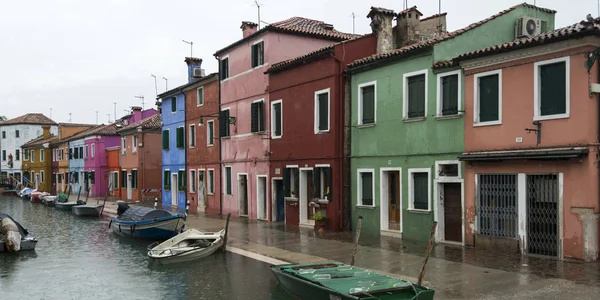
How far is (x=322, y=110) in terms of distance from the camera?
22.0 meters

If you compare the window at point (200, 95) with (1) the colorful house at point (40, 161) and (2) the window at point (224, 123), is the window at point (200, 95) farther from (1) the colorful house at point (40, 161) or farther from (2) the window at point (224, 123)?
(1) the colorful house at point (40, 161)

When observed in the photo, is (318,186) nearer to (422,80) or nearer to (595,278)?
(422,80)

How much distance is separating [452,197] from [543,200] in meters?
3.13

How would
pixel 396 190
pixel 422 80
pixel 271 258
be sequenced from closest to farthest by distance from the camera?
pixel 271 258
pixel 422 80
pixel 396 190

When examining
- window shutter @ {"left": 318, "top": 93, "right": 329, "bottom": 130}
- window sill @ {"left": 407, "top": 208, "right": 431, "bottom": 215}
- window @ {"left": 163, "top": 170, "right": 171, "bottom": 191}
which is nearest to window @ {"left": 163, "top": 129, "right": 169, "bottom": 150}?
window @ {"left": 163, "top": 170, "right": 171, "bottom": 191}

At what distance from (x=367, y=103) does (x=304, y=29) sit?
286 inches

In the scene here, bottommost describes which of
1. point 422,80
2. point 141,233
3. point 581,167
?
point 141,233

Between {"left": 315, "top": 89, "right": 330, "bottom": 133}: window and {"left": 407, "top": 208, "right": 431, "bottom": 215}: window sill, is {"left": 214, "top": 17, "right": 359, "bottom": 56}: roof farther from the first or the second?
{"left": 407, "top": 208, "right": 431, "bottom": 215}: window sill

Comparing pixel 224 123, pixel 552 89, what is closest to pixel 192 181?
pixel 224 123

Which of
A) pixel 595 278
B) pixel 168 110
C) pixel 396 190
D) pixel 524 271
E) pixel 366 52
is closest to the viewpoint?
pixel 595 278

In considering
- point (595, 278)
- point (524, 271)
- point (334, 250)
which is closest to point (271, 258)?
point (334, 250)

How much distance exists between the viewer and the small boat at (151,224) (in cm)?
2252

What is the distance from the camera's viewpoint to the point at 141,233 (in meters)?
23.3

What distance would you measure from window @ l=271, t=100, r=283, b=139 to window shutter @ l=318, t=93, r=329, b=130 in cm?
310
